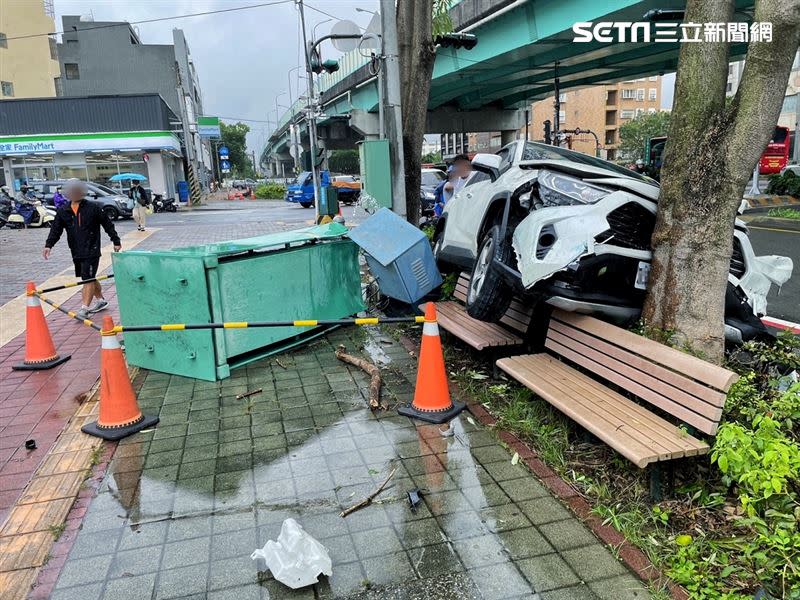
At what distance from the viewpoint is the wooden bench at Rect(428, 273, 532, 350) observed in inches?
213

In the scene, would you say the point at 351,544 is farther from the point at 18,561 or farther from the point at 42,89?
the point at 42,89

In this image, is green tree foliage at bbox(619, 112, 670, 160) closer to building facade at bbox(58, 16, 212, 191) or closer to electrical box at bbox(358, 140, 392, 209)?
building facade at bbox(58, 16, 212, 191)

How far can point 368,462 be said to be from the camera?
414 centimetres

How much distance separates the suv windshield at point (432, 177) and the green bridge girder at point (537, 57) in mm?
3654

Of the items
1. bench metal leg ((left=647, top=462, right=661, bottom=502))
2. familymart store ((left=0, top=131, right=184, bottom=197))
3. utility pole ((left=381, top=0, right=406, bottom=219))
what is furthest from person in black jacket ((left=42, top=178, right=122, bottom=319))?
familymart store ((left=0, top=131, right=184, bottom=197))

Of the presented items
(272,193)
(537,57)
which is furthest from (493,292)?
(272,193)

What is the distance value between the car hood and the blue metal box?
1571 millimetres

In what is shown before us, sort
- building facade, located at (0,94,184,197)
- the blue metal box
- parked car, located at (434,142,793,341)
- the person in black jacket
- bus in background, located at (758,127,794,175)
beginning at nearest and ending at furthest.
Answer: parked car, located at (434,142,793,341) → the blue metal box → the person in black jacket → bus in background, located at (758,127,794,175) → building facade, located at (0,94,184,197)

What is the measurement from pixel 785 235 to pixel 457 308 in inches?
407

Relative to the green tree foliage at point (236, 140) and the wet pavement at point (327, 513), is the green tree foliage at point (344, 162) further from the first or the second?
the wet pavement at point (327, 513)

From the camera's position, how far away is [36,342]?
6332 millimetres

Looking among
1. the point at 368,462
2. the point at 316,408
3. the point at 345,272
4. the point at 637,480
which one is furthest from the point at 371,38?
the point at 637,480

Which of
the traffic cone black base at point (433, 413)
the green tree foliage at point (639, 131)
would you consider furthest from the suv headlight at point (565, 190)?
the green tree foliage at point (639, 131)

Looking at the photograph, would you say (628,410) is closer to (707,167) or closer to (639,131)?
(707,167)
